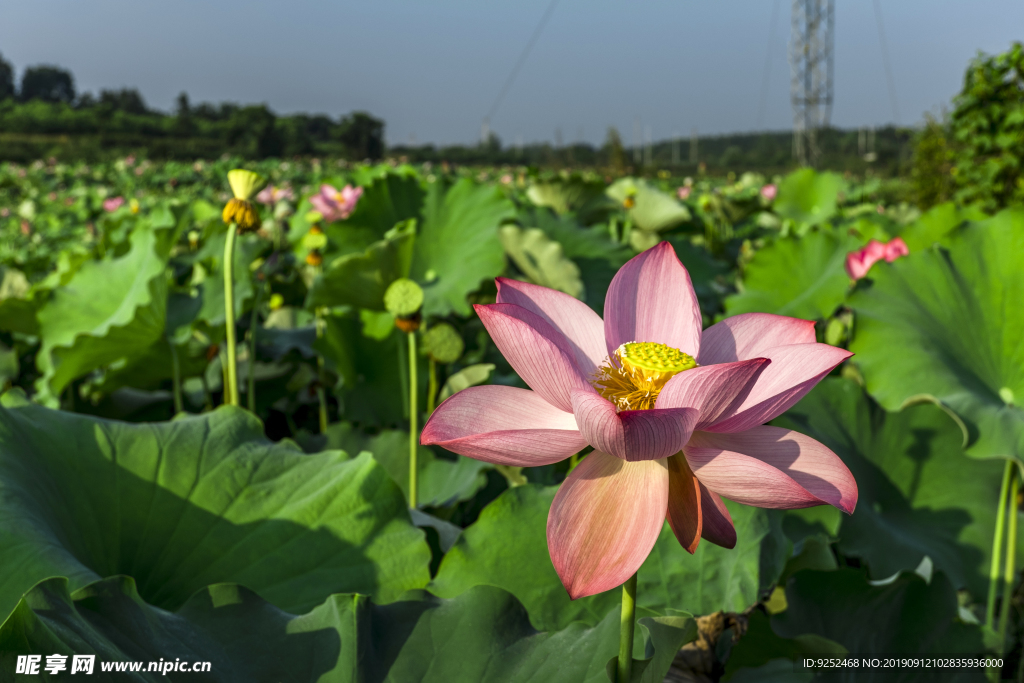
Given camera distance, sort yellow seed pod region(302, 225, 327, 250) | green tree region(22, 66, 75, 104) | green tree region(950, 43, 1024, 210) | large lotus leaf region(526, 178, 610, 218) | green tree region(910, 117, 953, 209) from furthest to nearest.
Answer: green tree region(22, 66, 75, 104) < green tree region(910, 117, 953, 209) < green tree region(950, 43, 1024, 210) < large lotus leaf region(526, 178, 610, 218) < yellow seed pod region(302, 225, 327, 250)

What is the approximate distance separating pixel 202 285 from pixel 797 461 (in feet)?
5.84

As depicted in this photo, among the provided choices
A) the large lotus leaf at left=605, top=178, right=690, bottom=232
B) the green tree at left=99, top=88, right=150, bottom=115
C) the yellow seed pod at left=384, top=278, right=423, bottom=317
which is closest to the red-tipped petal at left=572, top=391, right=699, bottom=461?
the yellow seed pod at left=384, top=278, right=423, bottom=317

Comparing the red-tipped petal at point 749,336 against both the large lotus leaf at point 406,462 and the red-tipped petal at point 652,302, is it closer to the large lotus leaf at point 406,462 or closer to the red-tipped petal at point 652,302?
the red-tipped petal at point 652,302

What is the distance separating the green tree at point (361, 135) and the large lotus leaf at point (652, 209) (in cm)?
1328

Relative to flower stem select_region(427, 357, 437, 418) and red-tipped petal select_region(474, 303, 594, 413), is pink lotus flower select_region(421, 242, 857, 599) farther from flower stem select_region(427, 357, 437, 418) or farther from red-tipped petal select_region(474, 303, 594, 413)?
flower stem select_region(427, 357, 437, 418)

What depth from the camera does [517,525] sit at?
2.95 feet

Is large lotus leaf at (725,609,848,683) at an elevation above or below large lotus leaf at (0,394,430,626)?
below

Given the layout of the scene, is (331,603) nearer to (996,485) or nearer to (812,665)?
(812,665)

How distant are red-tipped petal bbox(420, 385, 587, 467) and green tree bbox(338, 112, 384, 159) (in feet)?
52.9

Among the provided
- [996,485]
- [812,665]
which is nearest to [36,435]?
[812,665]

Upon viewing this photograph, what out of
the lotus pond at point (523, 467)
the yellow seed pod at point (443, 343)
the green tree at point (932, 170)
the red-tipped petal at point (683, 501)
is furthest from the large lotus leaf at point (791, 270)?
the green tree at point (932, 170)

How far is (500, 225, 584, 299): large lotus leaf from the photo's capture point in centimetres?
205

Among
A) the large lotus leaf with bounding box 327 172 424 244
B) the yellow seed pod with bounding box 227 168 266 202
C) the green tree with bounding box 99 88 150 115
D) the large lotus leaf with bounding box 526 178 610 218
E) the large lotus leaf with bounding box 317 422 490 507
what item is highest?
the green tree with bounding box 99 88 150 115

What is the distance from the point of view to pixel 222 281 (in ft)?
6.21
